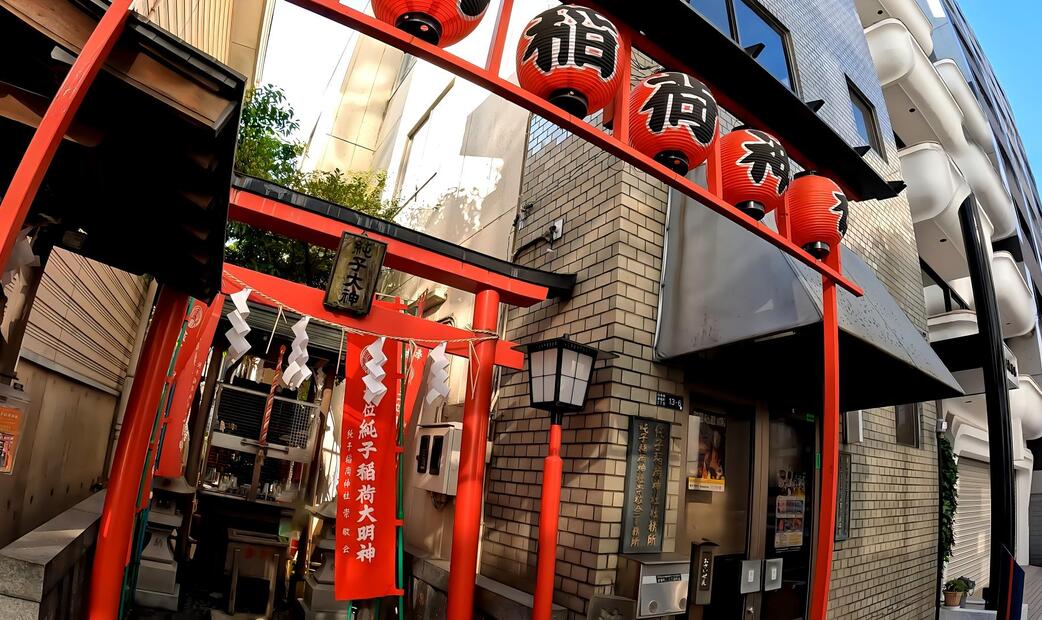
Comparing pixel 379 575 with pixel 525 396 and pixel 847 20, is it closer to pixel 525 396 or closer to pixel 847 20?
pixel 525 396

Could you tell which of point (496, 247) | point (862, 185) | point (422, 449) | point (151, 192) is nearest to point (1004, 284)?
point (862, 185)

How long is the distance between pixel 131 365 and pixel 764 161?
33.0ft

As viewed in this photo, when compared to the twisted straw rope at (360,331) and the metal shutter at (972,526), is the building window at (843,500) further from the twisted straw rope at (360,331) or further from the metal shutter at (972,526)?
the metal shutter at (972,526)

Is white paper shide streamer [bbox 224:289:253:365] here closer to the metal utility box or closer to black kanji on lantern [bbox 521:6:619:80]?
black kanji on lantern [bbox 521:6:619:80]

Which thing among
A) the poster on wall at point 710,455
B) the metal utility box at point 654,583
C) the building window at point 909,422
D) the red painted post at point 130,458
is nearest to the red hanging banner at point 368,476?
the red painted post at point 130,458

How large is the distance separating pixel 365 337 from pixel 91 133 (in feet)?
12.6

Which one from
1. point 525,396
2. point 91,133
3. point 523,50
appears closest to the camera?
point 91,133

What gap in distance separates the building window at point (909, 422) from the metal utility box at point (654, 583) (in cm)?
665

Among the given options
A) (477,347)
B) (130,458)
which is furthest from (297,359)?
(477,347)

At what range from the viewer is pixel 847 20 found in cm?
1106

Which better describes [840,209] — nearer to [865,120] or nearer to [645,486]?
[645,486]

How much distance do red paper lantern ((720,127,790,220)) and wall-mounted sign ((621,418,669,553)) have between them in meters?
2.28

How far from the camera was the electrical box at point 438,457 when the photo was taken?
6898mm

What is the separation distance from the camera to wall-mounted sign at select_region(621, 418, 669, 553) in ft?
17.6
